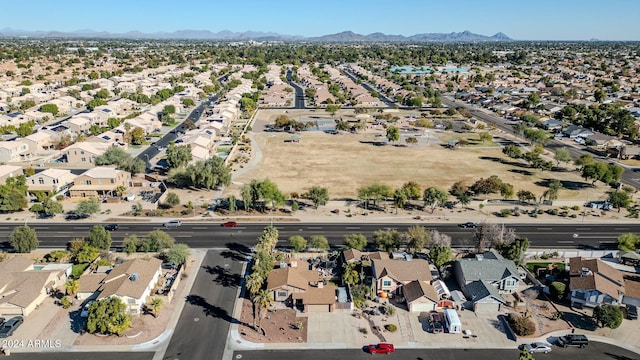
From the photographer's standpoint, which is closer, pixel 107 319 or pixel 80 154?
pixel 107 319

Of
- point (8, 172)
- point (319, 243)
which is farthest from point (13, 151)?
point (319, 243)

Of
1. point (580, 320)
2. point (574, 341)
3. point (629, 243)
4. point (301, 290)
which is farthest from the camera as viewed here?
point (629, 243)

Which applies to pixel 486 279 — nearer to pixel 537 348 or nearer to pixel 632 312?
pixel 537 348

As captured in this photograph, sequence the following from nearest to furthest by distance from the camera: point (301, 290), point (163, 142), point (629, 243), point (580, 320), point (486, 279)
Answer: point (580, 320)
point (301, 290)
point (486, 279)
point (629, 243)
point (163, 142)

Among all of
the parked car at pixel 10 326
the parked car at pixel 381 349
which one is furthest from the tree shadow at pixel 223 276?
the parked car at pixel 10 326

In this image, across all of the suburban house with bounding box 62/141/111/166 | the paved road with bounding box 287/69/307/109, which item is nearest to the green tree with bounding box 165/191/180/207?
the suburban house with bounding box 62/141/111/166

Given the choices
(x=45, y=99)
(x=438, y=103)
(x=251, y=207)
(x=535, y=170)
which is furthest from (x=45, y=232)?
(x=438, y=103)

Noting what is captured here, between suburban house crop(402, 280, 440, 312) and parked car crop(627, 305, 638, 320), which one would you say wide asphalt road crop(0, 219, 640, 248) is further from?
suburban house crop(402, 280, 440, 312)
